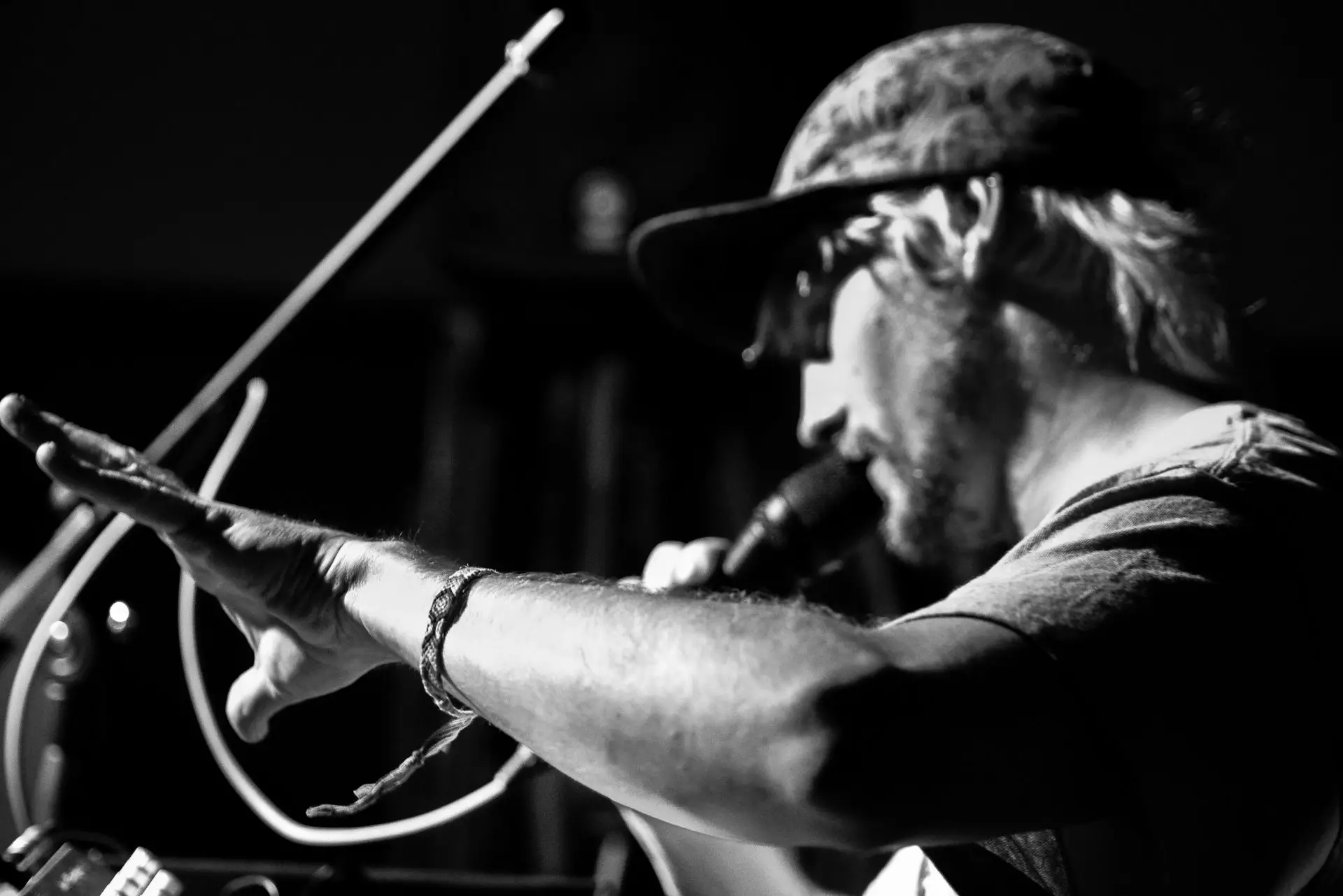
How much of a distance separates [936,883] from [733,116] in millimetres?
2695

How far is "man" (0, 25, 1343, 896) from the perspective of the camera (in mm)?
732

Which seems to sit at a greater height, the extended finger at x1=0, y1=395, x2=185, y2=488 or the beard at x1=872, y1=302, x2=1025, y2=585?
the extended finger at x1=0, y1=395, x2=185, y2=488

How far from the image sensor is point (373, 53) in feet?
13.0

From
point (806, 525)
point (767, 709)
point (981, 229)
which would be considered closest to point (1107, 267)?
point (981, 229)

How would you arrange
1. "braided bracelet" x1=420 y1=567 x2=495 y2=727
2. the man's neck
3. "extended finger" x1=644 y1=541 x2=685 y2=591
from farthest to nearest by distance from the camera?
"extended finger" x1=644 y1=541 x2=685 y2=591 → the man's neck → "braided bracelet" x1=420 y1=567 x2=495 y2=727

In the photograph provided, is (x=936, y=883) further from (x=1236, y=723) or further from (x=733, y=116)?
(x=733, y=116)

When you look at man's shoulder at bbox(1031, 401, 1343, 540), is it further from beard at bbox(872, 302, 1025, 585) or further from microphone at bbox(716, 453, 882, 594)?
microphone at bbox(716, 453, 882, 594)

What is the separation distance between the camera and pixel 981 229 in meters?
1.33

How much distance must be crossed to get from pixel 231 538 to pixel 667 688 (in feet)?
1.28

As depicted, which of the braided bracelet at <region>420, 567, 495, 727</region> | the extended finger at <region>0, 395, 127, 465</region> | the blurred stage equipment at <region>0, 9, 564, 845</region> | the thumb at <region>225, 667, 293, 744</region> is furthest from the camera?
the blurred stage equipment at <region>0, 9, 564, 845</region>

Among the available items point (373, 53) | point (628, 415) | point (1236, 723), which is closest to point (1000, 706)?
point (1236, 723)

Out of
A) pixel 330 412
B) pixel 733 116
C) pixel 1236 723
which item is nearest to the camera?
pixel 1236 723

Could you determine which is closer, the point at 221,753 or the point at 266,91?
the point at 221,753

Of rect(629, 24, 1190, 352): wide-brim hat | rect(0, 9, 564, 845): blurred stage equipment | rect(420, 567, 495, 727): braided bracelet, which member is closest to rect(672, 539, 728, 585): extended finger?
rect(0, 9, 564, 845): blurred stage equipment
